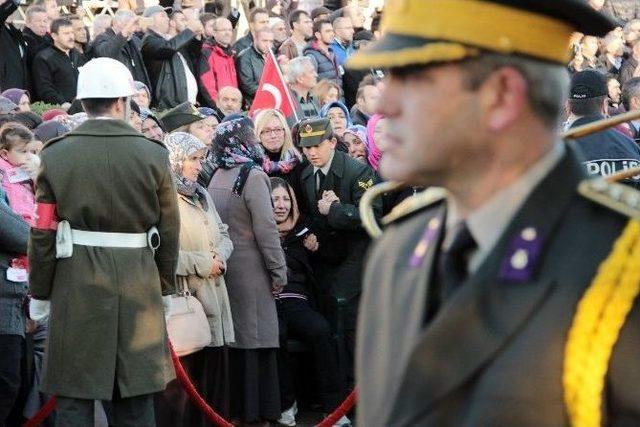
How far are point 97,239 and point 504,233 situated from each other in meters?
4.32

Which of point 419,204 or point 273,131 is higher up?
point 419,204

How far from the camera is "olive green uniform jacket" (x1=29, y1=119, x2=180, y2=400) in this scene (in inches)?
247

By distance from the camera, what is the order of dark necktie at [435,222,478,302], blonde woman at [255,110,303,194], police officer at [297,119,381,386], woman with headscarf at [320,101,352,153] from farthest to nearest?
woman with headscarf at [320,101,352,153], blonde woman at [255,110,303,194], police officer at [297,119,381,386], dark necktie at [435,222,478,302]

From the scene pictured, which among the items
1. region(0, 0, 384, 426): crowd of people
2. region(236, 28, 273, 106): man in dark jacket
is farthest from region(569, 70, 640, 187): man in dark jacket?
region(236, 28, 273, 106): man in dark jacket

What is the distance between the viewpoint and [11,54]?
39.8ft

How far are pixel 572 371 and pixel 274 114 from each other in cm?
740

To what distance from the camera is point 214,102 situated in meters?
13.8

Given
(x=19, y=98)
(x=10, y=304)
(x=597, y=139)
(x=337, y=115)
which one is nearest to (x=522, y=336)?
(x=10, y=304)

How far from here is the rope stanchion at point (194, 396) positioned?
7383mm

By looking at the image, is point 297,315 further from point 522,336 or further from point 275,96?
point 522,336

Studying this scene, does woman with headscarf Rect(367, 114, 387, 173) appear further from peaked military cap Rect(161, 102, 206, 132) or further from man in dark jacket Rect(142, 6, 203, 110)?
man in dark jacket Rect(142, 6, 203, 110)

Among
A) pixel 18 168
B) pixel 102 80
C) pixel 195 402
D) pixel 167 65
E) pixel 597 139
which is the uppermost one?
pixel 102 80

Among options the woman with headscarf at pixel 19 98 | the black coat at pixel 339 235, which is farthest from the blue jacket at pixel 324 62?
the black coat at pixel 339 235

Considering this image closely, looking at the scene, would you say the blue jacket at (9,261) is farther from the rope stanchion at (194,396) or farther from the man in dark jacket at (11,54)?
the man in dark jacket at (11,54)
